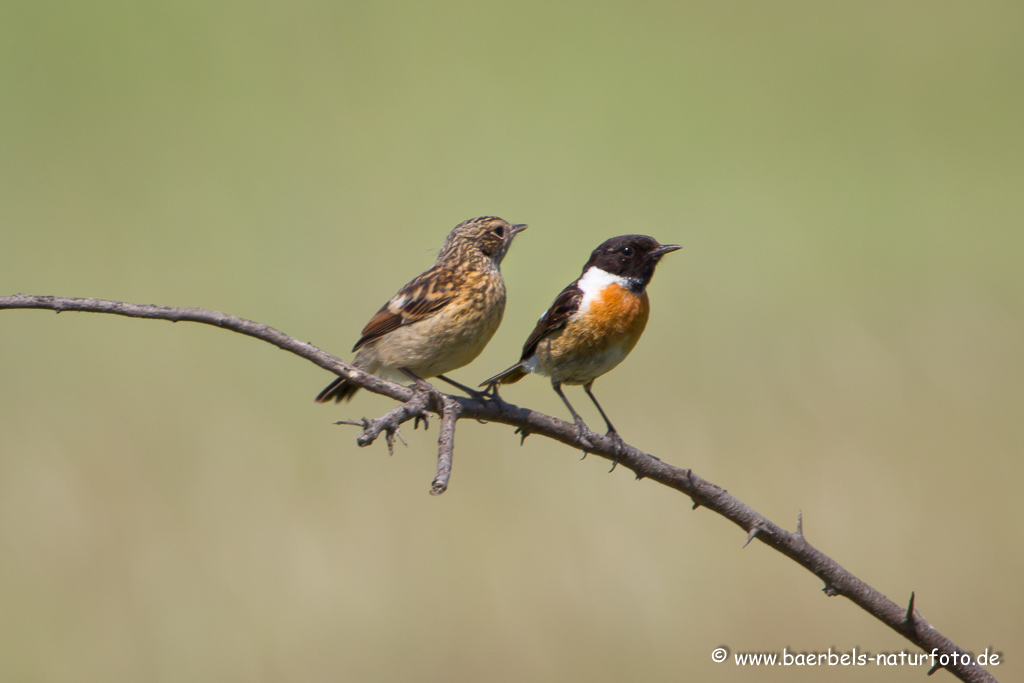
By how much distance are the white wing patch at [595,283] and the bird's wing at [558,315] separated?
32 mm

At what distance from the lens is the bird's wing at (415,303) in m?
5.11

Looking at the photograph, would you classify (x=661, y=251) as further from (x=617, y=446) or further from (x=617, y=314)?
(x=617, y=446)

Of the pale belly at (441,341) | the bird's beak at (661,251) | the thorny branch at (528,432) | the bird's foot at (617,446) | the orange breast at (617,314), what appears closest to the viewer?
the thorny branch at (528,432)

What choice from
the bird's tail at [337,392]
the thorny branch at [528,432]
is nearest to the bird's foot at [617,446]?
the thorny branch at [528,432]

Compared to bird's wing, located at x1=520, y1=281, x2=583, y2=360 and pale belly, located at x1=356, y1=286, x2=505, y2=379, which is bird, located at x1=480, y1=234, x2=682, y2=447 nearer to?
bird's wing, located at x1=520, y1=281, x2=583, y2=360

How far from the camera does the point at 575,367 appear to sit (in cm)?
498

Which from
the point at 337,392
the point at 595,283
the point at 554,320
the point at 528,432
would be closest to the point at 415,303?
the point at 337,392

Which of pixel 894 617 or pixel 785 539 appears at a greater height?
pixel 785 539

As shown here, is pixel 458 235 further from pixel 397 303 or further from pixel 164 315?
pixel 164 315

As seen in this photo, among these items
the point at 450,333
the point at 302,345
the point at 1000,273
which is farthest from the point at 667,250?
the point at 1000,273

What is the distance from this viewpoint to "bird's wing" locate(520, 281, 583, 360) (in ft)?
16.1

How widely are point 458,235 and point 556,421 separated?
2853mm

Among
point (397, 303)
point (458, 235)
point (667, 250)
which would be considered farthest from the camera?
point (458, 235)

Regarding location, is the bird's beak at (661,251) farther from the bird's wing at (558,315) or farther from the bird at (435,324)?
the bird at (435,324)
